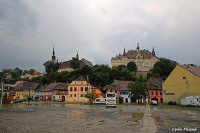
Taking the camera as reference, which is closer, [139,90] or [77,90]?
[139,90]

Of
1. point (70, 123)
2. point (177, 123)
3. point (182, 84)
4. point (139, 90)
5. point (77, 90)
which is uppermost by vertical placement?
point (182, 84)

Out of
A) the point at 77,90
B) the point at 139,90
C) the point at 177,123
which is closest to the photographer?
the point at 177,123

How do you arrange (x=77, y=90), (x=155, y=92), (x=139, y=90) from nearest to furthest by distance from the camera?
(x=139, y=90), (x=155, y=92), (x=77, y=90)

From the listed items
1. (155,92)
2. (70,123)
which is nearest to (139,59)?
(155,92)

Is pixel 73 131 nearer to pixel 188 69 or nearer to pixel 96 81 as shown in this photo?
pixel 188 69

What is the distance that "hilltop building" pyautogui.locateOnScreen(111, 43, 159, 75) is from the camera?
156 meters

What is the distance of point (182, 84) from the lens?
5222 cm

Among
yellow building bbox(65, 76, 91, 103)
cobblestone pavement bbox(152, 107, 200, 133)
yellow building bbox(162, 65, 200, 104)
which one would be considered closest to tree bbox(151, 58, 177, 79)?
yellow building bbox(65, 76, 91, 103)

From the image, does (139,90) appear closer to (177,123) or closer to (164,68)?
(177,123)

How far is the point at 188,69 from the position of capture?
2068 inches

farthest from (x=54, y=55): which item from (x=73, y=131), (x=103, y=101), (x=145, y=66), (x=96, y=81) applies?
(x=73, y=131)

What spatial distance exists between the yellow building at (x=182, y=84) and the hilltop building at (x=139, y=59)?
99.2m

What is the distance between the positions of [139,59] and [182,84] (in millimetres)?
106867

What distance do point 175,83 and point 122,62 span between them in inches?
4195
